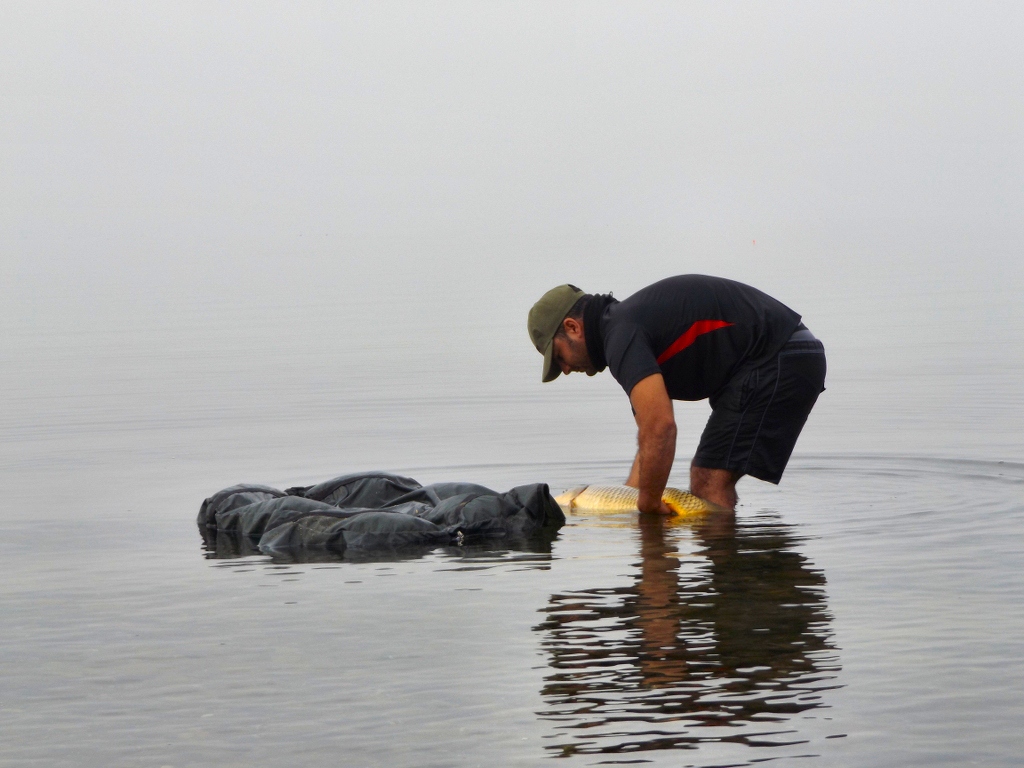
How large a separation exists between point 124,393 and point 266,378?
83.1 inches

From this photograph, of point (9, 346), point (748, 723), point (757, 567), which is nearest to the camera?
point (748, 723)

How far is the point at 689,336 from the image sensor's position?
8219 millimetres

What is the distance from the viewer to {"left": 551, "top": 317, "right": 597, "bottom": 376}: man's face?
26.4 feet

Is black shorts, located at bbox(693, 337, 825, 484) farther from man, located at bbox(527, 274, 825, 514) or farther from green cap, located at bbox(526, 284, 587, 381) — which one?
green cap, located at bbox(526, 284, 587, 381)

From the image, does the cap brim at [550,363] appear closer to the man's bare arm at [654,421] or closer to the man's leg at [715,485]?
the man's bare arm at [654,421]

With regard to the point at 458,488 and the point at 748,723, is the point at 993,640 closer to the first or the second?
the point at 748,723

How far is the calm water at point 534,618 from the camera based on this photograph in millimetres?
4789

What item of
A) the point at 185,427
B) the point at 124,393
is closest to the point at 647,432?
the point at 185,427

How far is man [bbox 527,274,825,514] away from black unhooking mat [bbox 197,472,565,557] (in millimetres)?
745

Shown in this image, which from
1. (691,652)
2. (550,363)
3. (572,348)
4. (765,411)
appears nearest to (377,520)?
(550,363)

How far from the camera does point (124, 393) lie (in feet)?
57.1

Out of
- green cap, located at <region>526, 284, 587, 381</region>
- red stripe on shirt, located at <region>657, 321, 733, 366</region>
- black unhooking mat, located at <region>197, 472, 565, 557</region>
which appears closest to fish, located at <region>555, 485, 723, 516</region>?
black unhooking mat, located at <region>197, 472, 565, 557</region>

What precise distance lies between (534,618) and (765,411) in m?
2.75

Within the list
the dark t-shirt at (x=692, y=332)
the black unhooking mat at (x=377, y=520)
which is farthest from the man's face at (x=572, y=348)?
the black unhooking mat at (x=377, y=520)
